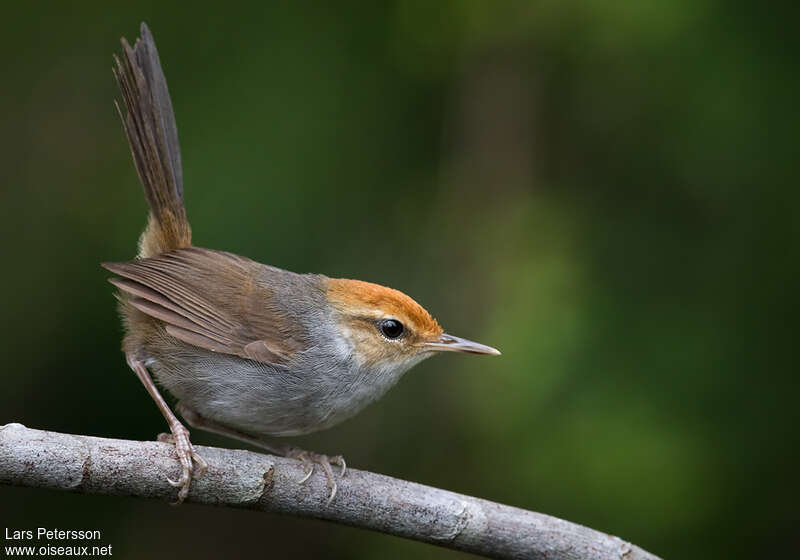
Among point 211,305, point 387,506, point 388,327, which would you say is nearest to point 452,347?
point 388,327

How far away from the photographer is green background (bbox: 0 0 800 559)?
16.3 feet

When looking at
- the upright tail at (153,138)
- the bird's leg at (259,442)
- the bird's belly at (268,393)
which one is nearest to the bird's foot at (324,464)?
the bird's leg at (259,442)

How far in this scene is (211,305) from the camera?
13.3 feet

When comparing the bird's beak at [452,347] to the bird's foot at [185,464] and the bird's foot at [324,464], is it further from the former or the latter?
the bird's foot at [185,464]

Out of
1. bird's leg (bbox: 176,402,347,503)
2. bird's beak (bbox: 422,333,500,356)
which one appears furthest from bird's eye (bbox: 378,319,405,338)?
bird's leg (bbox: 176,402,347,503)

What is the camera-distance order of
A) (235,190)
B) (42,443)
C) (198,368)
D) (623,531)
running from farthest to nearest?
1. (235,190)
2. (623,531)
3. (198,368)
4. (42,443)

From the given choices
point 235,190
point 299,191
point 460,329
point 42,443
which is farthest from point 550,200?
point 42,443

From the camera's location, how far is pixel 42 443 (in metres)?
3.09

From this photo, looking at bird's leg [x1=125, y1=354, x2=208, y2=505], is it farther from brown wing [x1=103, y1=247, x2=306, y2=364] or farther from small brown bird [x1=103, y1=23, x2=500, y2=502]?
brown wing [x1=103, y1=247, x2=306, y2=364]

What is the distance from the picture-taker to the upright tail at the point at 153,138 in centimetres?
425

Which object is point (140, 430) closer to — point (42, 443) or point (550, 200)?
point (42, 443)

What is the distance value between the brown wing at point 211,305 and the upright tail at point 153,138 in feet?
0.81

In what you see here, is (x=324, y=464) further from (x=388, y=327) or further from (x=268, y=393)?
(x=388, y=327)

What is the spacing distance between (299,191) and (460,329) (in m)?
1.25
